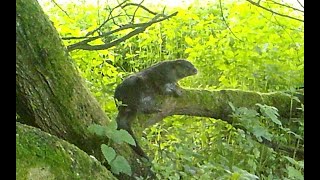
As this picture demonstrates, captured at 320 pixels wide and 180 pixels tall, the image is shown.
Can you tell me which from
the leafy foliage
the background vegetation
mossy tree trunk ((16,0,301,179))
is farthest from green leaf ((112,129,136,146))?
the background vegetation

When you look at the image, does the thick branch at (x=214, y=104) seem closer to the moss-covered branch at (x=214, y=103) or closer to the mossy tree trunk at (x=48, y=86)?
the moss-covered branch at (x=214, y=103)

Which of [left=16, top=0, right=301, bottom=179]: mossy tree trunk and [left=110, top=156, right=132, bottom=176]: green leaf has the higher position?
[left=16, top=0, right=301, bottom=179]: mossy tree trunk

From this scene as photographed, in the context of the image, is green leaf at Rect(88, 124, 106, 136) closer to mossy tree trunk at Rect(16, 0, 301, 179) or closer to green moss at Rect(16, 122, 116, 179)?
mossy tree trunk at Rect(16, 0, 301, 179)

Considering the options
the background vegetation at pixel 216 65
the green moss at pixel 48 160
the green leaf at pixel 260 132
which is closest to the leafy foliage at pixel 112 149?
the green moss at pixel 48 160

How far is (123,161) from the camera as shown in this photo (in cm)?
144

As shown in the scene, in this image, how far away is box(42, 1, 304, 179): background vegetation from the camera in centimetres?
225

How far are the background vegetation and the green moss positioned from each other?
80 centimetres

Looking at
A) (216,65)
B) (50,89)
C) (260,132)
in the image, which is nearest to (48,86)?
(50,89)

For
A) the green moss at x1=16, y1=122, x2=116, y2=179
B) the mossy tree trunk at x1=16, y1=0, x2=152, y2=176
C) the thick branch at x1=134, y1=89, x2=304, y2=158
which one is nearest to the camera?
the green moss at x1=16, y1=122, x2=116, y2=179

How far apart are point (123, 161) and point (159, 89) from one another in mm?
738

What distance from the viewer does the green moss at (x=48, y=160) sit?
1026mm

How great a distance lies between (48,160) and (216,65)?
2291mm
